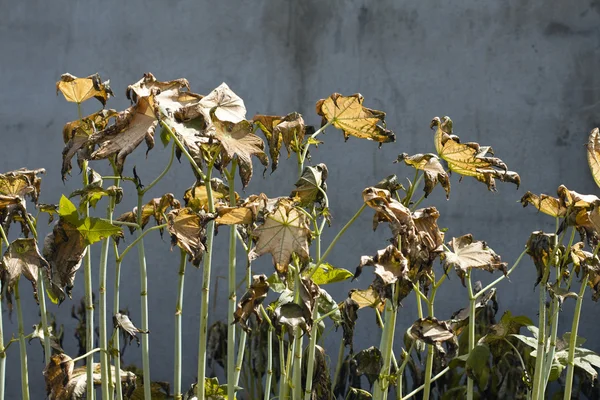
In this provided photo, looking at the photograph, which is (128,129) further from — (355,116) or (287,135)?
(355,116)

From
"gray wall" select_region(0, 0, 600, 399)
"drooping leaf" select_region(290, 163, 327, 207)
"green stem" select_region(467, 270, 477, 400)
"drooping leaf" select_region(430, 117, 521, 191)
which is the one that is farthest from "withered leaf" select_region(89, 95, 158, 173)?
"gray wall" select_region(0, 0, 600, 399)

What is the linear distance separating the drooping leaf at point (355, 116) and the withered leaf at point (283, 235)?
315mm

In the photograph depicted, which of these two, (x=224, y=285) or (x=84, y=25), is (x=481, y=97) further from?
(x=84, y=25)

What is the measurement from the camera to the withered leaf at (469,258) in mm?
2068

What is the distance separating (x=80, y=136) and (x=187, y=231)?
1.11ft

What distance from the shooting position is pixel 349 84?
396 centimetres

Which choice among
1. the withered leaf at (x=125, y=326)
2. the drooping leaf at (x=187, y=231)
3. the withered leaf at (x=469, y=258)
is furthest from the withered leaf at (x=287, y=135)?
the withered leaf at (x=125, y=326)

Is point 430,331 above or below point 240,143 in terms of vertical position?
below

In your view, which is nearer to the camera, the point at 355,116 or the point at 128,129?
the point at 128,129

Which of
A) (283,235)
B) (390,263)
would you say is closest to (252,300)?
(283,235)

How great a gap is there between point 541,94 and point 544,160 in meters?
0.27

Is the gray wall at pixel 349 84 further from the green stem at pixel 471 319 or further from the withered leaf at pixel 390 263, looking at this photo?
the withered leaf at pixel 390 263

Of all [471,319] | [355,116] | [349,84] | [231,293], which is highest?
[349,84]

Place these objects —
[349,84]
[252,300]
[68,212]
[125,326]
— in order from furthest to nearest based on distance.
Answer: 1. [349,84]
2. [125,326]
3. [68,212]
4. [252,300]
